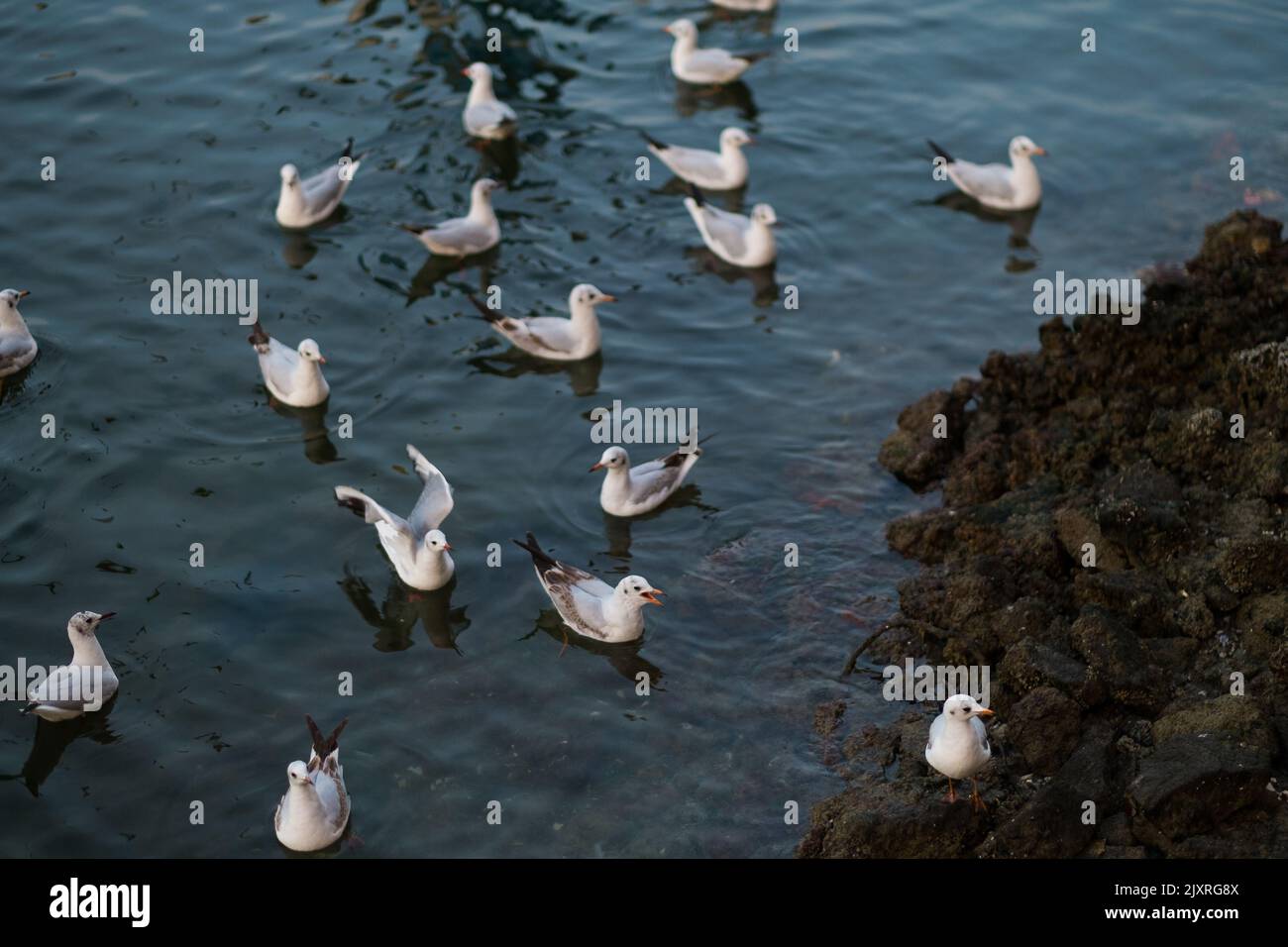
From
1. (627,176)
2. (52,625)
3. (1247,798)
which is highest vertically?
(627,176)

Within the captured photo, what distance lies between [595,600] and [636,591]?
0.37 m

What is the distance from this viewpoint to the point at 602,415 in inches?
603

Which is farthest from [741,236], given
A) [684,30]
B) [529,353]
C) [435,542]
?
[435,542]

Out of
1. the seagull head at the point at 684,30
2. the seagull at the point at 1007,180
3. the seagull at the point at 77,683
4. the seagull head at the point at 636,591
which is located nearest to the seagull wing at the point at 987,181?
the seagull at the point at 1007,180

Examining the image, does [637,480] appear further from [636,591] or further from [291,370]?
[291,370]

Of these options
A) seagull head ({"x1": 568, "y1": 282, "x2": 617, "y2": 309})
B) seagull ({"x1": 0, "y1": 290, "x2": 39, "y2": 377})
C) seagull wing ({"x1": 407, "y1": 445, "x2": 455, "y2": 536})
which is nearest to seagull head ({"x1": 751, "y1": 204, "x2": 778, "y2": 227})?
seagull head ({"x1": 568, "y1": 282, "x2": 617, "y2": 309})

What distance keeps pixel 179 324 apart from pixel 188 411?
162 cm

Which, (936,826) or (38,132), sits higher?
(38,132)

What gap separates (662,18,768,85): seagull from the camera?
21.3 meters

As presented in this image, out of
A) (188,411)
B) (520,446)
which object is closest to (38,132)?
(188,411)

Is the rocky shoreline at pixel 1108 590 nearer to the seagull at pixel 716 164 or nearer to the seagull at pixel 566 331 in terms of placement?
the seagull at pixel 566 331

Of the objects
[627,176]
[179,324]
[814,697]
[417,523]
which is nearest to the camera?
[814,697]

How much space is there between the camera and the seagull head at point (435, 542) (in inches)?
492

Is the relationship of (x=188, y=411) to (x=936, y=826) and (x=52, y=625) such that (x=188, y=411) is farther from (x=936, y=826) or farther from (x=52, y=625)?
(x=936, y=826)
